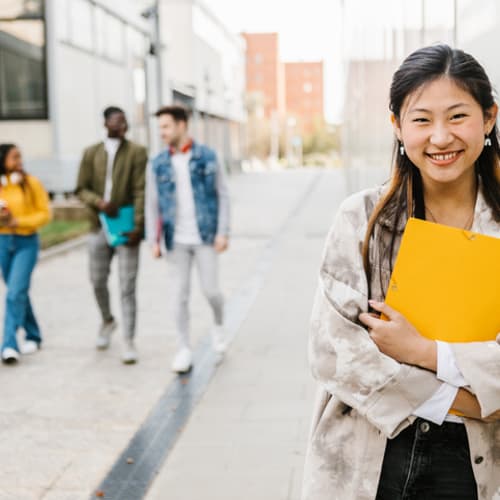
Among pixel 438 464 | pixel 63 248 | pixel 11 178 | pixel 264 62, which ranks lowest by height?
pixel 63 248

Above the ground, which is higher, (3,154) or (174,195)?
(3,154)

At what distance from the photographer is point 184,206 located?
20.1 ft

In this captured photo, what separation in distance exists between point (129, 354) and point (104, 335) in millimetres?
604

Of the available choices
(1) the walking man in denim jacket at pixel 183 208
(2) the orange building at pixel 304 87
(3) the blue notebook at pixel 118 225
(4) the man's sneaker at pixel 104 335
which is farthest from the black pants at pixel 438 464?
(2) the orange building at pixel 304 87

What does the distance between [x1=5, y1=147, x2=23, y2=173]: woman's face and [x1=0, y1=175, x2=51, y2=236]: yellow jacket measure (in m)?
0.12

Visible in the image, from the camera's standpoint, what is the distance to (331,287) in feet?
5.98

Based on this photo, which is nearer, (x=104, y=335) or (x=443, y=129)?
(x=443, y=129)

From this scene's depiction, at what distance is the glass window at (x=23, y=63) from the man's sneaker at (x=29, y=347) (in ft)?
50.4

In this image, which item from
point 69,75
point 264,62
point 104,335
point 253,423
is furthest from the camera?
point 264,62

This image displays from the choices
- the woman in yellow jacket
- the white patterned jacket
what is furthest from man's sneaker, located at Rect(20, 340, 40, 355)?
the white patterned jacket

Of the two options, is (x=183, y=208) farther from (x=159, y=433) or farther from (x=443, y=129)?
(x=443, y=129)

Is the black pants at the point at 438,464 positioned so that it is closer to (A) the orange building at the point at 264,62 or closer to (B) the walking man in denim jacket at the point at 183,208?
(B) the walking man in denim jacket at the point at 183,208

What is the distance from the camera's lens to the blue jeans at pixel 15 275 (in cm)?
653

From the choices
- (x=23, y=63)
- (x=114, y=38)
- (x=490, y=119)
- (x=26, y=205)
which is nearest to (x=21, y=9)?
(x=23, y=63)
